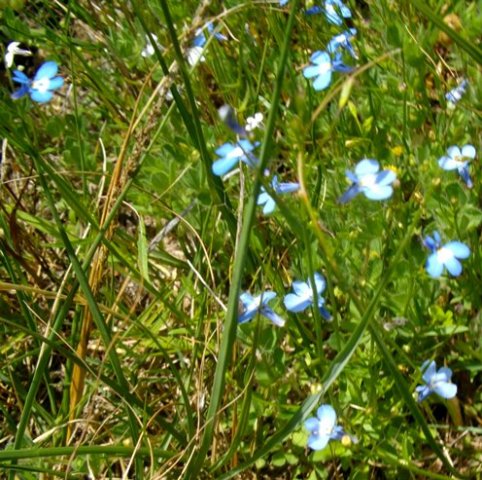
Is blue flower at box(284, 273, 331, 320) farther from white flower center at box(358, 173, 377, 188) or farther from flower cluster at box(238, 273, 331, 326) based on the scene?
white flower center at box(358, 173, 377, 188)

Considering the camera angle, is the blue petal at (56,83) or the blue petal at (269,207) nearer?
the blue petal at (269,207)

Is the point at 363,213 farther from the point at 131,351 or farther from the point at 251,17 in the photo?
the point at 251,17

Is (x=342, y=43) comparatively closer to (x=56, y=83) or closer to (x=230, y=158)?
(x=230, y=158)

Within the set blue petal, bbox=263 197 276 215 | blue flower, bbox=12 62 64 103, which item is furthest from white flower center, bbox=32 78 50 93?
blue petal, bbox=263 197 276 215

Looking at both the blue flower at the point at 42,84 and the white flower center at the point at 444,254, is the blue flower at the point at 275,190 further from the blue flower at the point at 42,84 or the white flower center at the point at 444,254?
the blue flower at the point at 42,84

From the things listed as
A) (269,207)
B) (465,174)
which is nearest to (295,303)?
(269,207)

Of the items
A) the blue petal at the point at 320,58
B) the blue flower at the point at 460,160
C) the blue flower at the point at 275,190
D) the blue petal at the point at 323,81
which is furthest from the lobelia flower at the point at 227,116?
the blue petal at the point at 320,58
